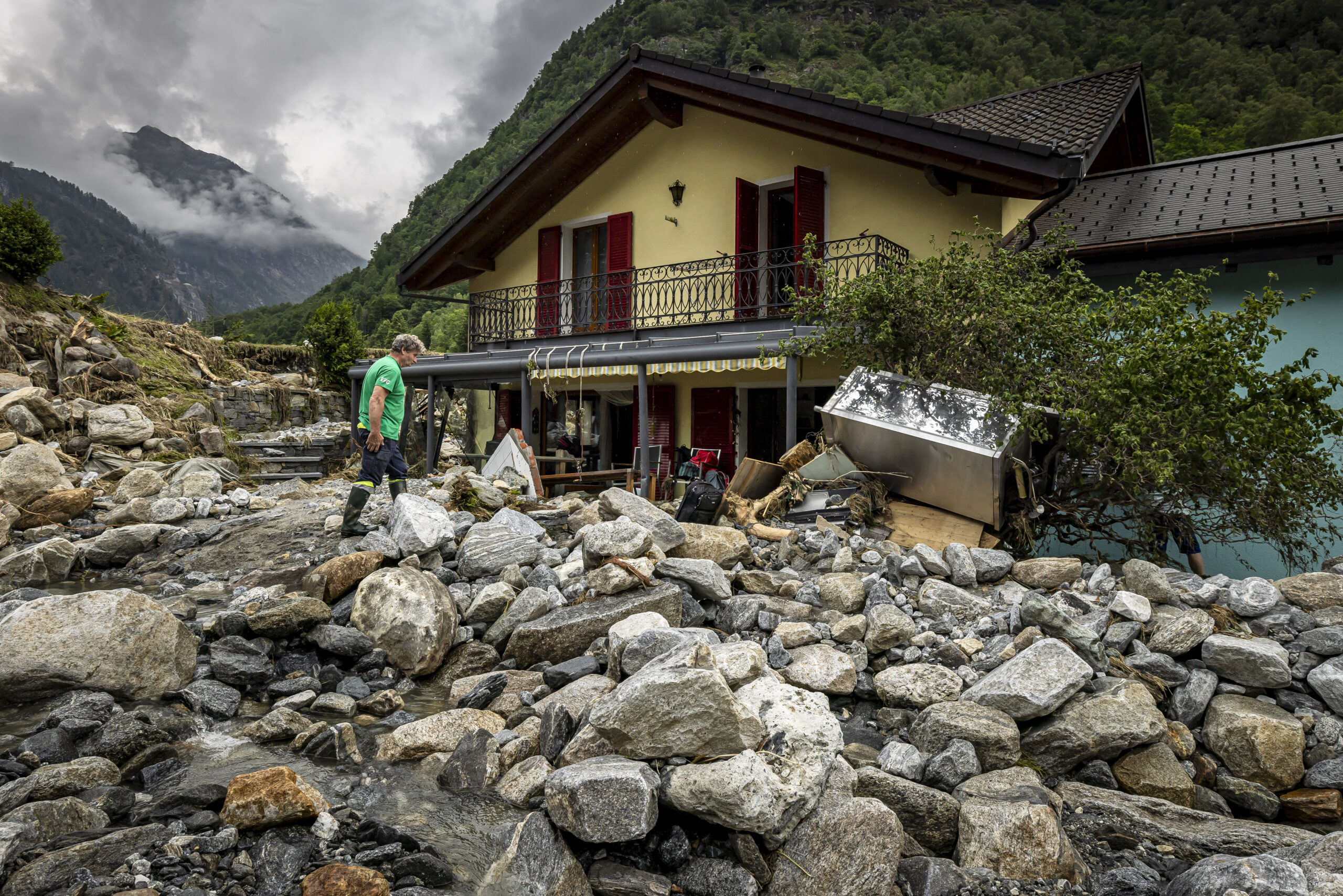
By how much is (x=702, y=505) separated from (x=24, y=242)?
1408 cm

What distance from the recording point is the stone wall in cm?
1611

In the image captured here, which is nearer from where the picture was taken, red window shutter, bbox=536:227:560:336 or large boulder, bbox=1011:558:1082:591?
large boulder, bbox=1011:558:1082:591

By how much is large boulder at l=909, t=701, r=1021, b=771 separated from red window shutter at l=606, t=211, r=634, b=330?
378 inches

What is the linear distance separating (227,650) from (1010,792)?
4511 mm

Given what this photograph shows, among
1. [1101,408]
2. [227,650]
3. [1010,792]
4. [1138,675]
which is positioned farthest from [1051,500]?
[227,650]

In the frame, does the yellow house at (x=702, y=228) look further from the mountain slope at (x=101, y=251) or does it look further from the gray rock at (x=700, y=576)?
the mountain slope at (x=101, y=251)

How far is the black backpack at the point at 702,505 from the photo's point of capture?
7043mm

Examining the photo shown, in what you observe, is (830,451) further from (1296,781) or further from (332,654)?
(332,654)

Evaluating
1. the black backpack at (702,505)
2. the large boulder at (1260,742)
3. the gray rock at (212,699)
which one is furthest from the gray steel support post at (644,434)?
the large boulder at (1260,742)

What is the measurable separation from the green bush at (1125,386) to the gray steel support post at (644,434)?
11.1 ft

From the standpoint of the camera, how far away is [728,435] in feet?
40.3

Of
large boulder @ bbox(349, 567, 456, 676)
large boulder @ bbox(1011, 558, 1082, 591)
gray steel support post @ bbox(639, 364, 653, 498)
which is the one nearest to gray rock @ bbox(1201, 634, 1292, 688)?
large boulder @ bbox(1011, 558, 1082, 591)

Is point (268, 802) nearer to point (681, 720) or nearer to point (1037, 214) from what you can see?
point (681, 720)

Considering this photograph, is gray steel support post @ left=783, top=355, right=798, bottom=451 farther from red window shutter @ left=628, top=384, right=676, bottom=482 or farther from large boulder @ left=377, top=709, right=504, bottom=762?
large boulder @ left=377, top=709, right=504, bottom=762
